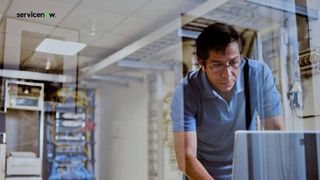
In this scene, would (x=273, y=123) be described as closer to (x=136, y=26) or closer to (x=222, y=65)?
(x=222, y=65)

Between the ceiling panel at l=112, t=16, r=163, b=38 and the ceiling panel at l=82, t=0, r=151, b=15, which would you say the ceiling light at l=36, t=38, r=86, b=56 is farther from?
the ceiling panel at l=82, t=0, r=151, b=15

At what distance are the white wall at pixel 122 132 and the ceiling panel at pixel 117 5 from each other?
1.64 m

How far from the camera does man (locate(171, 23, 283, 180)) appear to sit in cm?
227

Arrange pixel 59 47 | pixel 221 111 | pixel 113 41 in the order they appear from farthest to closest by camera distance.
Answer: pixel 113 41
pixel 59 47
pixel 221 111

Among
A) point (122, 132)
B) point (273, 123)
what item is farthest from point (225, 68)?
point (122, 132)

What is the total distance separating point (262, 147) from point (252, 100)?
0.83m

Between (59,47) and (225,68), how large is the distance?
1591mm

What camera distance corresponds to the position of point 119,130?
4.50 m

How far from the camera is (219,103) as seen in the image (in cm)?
240

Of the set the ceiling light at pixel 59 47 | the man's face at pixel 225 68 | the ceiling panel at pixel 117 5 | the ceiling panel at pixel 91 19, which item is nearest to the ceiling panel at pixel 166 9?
the ceiling panel at pixel 117 5

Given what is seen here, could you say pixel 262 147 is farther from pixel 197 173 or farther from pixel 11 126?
pixel 11 126

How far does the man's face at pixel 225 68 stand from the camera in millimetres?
2373

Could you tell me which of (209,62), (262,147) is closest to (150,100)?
(209,62)

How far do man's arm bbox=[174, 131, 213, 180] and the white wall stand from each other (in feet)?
6.08
